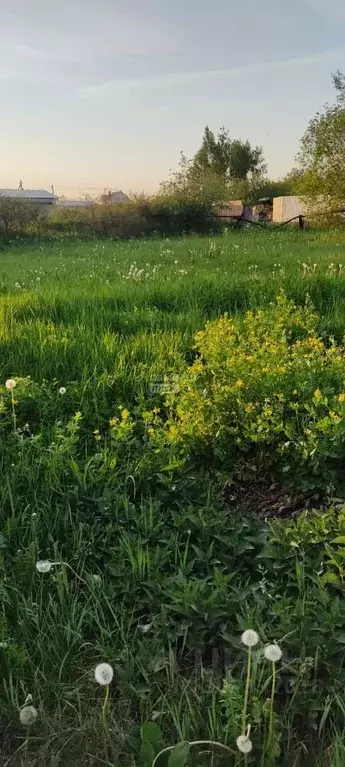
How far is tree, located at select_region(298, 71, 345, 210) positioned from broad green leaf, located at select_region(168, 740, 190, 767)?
69.0ft

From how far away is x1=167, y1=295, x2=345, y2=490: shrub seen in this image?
9.64 feet

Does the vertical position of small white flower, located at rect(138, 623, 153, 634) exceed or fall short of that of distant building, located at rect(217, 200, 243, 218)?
it falls short

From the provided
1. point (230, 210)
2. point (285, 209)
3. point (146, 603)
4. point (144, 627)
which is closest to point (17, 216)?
point (230, 210)

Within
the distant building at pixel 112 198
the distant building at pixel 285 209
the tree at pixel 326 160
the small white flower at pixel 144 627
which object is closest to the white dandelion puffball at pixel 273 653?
the small white flower at pixel 144 627

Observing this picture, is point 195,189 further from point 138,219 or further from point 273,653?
point 273,653

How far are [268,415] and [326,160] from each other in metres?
20.0

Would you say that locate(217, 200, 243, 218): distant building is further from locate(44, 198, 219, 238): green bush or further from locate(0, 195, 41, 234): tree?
locate(0, 195, 41, 234): tree

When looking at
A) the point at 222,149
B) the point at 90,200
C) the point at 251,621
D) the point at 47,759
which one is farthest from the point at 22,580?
the point at 222,149

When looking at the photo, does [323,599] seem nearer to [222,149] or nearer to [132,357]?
[132,357]

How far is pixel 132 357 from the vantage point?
4.78 meters

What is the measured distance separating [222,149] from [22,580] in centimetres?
6554

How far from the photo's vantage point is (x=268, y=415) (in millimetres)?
A: 3162

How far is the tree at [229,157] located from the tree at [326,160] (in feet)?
127

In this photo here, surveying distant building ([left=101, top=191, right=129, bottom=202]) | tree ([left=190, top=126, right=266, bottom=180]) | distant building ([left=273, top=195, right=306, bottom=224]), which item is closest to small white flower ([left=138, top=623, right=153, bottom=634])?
distant building ([left=101, top=191, right=129, bottom=202])
